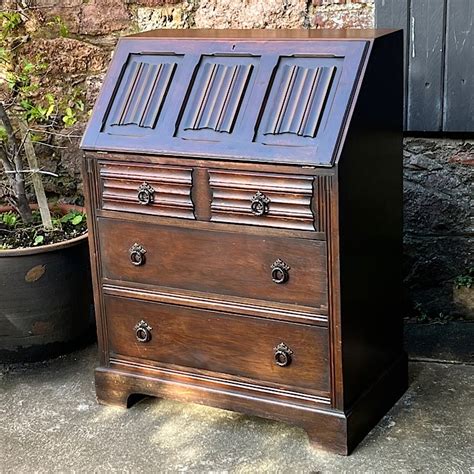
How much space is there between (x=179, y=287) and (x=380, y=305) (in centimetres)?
71

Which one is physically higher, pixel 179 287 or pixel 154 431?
pixel 179 287

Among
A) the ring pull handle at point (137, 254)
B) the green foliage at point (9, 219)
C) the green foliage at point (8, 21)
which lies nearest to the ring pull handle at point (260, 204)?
the ring pull handle at point (137, 254)

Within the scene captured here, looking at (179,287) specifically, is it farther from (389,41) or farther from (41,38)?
(41,38)

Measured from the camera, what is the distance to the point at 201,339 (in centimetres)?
323

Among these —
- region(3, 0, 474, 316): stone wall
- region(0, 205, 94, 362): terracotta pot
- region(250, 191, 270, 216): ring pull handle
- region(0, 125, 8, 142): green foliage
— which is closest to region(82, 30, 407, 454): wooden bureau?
region(250, 191, 270, 216): ring pull handle

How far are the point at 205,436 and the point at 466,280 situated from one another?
1366 millimetres

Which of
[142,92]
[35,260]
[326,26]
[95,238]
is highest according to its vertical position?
[326,26]

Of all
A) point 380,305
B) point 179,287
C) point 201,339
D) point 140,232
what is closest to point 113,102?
point 140,232

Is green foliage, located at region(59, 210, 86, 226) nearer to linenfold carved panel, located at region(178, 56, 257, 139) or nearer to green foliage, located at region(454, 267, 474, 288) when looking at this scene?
linenfold carved panel, located at region(178, 56, 257, 139)

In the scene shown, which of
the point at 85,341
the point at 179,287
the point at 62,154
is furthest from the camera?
the point at 62,154

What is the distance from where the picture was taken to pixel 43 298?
12.1 ft

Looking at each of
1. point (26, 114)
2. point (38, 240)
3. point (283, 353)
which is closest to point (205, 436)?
point (283, 353)

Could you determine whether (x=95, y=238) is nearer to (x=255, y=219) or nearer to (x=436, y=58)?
(x=255, y=219)

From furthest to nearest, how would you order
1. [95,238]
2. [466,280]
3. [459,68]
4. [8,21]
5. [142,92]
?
[8,21] < [466,280] < [459,68] < [95,238] < [142,92]
